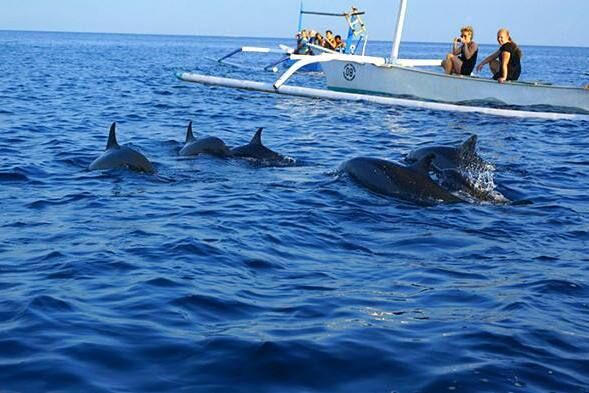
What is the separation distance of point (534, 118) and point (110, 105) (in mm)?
11288

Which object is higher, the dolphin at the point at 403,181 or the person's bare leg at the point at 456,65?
the person's bare leg at the point at 456,65

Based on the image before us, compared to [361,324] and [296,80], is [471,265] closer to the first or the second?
[361,324]

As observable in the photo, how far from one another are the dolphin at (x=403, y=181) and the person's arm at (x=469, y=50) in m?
12.1

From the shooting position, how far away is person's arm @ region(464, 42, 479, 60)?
21.8 metres

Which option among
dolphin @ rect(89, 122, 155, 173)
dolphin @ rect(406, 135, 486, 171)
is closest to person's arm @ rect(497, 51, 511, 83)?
dolphin @ rect(406, 135, 486, 171)

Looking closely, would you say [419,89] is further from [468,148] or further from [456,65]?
[468,148]

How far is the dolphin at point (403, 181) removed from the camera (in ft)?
32.6

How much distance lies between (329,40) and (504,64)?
20719 millimetres

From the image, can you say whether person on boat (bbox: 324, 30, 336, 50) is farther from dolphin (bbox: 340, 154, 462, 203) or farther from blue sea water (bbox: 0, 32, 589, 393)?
dolphin (bbox: 340, 154, 462, 203)

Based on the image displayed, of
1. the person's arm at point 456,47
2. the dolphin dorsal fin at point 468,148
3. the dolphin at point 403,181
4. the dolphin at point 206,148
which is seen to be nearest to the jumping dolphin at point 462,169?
the dolphin dorsal fin at point 468,148

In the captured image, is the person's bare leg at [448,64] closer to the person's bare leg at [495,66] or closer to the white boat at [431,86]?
the white boat at [431,86]

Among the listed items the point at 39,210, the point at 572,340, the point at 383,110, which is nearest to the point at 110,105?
the point at 383,110

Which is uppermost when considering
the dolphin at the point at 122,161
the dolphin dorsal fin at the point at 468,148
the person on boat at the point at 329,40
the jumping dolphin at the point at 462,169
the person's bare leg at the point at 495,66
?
the person's bare leg at the point at 495,66

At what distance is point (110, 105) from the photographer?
2244 cm
